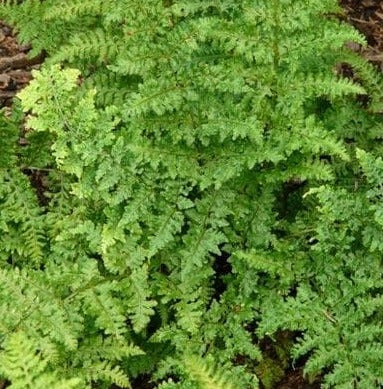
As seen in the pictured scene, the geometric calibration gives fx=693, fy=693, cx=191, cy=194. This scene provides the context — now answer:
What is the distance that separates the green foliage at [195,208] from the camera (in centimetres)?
370

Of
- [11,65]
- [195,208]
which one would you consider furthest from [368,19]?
[11,65]

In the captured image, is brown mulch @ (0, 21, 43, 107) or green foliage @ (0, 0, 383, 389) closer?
green foliage @ (0, 0, 383, 389)

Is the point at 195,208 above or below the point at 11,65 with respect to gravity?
above

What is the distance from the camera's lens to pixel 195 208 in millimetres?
4145

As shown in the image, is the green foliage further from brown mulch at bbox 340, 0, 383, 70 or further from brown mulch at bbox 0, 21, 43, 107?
brown mulch at bbox 340, 0, 383, 70

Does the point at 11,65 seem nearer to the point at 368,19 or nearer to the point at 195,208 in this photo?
the point at 195,208

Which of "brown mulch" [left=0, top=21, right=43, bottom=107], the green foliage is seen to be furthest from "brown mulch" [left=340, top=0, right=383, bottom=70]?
→ "brown mulch" [left=0, top=21, right=43, bottom=107]

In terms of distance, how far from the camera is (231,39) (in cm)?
369

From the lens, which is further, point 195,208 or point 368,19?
point 368,19

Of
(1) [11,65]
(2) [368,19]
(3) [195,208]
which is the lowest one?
(1) [11,65]

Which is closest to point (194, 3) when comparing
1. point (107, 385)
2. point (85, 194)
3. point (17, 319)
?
point (85, 194)

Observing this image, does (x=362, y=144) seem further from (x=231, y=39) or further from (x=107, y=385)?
(x=107, y=385)

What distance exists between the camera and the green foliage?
3.70 metres

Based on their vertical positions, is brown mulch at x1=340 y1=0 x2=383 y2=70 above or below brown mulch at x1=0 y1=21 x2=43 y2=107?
above
